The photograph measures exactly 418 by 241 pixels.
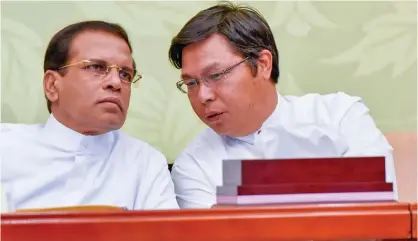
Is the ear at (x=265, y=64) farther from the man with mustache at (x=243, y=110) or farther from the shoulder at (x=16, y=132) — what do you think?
the shoulder at (x=16, y=132)

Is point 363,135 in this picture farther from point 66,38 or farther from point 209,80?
point 66,38

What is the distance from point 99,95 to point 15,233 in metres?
0.54

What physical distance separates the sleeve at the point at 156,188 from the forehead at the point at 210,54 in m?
0.24

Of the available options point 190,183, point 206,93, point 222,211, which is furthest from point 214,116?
point 222,211

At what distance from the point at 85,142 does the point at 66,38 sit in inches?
10.1

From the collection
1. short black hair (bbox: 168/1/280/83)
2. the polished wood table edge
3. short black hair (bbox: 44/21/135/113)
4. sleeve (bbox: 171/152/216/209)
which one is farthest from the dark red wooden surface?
short black hair (bbox: 44/21/135/113)

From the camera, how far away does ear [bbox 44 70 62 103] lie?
4.72 feet

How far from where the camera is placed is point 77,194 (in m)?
1.38

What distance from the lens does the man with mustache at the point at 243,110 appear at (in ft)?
4.58

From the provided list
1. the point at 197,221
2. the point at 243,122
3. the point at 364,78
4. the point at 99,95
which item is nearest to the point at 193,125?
the point at 243,122

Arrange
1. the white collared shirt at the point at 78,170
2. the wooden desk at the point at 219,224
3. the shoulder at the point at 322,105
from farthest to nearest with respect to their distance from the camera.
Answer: the shoulder at the point at 322,105
the white collared shirt at the point at 78,170
the wooden desk at the point at 219,224

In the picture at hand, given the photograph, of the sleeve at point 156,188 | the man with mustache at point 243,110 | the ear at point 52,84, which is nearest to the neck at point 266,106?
the man with mustache at point 243,110

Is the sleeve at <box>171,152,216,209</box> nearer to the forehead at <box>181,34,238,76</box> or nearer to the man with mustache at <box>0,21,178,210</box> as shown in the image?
the man with mustache at <box>0,21,178,210</box>

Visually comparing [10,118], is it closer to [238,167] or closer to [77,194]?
[77,194]
